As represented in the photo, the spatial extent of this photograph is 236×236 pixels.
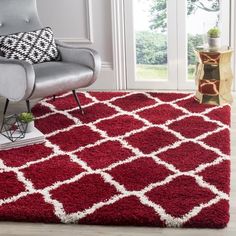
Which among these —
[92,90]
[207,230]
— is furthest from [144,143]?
[92,90]

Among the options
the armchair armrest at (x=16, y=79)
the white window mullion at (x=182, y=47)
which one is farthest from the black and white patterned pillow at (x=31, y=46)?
the white window mullion at (x=182, y=47)

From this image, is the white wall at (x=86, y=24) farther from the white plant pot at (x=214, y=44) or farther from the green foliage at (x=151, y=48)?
the white plant pot at (x=214, y=44)

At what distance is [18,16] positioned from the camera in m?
4.60

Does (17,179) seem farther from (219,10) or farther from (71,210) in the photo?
(219,10)

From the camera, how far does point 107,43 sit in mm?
5082

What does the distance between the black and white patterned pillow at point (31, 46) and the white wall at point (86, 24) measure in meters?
0.55

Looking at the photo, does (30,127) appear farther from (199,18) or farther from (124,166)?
(199,18)

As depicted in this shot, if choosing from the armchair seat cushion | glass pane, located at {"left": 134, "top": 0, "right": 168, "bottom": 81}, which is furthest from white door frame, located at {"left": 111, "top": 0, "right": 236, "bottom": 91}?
the armchair seat cushion

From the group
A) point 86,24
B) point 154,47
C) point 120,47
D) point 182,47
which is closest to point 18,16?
point 86,24

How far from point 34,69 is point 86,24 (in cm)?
99

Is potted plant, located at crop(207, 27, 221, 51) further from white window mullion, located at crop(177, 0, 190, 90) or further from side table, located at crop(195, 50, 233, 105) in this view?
white window mullion, located at crop(177, 0, 190, 90)

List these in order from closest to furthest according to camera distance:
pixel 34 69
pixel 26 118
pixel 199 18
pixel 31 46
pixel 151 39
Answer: pixel 26 118
pixel 34 69
pixel 31 46
pixel 199 18
pixel 151 39

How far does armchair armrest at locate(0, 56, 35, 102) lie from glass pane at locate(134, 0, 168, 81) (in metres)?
1.30

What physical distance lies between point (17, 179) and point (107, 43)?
6.79 ft
